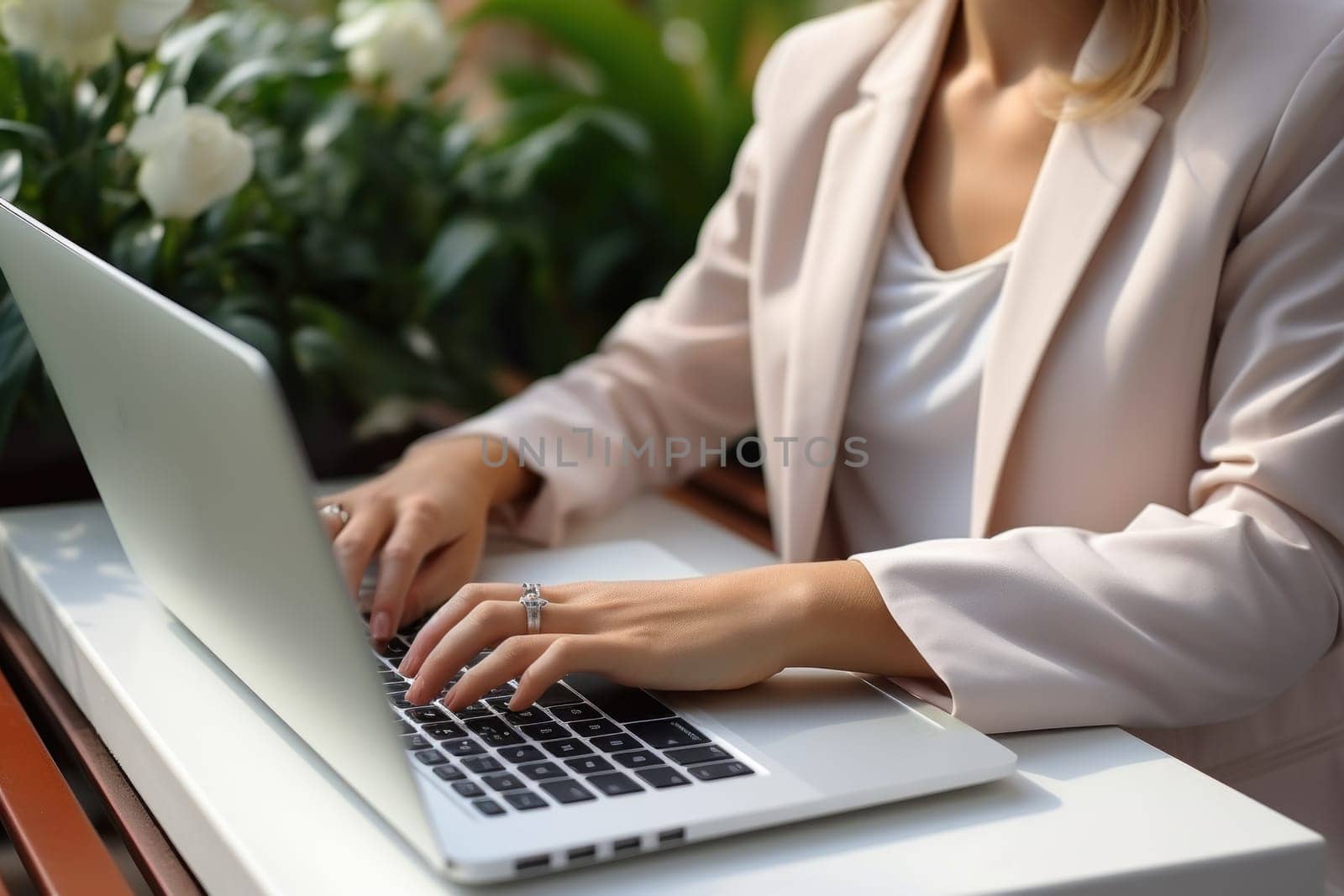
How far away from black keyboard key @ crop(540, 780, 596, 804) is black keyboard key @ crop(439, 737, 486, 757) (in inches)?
1.9

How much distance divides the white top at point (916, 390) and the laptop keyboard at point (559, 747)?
37 cm

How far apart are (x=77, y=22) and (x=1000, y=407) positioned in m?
0.76

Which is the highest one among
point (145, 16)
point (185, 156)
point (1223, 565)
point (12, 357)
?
point (145, 16)

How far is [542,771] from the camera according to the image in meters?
0.59

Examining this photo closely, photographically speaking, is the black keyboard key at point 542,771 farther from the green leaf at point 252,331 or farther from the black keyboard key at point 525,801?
the green leaf at point 252,331

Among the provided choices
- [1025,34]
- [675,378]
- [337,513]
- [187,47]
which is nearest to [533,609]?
[337,513]

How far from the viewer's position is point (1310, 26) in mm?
817

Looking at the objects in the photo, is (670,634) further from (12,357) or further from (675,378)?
(12,357)

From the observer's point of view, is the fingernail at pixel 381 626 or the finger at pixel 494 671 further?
the fingernail at pixel 381 626

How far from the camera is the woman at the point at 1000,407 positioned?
713 mm

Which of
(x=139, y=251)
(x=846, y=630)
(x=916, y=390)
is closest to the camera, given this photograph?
(x=846, y=630)

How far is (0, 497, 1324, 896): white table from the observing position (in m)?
0.55

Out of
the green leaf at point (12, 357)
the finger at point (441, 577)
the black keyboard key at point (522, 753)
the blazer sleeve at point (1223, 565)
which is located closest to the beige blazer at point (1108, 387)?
the blazer sleeve at point (1223, 565)

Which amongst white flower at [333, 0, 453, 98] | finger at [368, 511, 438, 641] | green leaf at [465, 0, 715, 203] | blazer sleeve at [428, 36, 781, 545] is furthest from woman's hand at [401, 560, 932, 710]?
green leaf at [465, 0, 715, 203]
